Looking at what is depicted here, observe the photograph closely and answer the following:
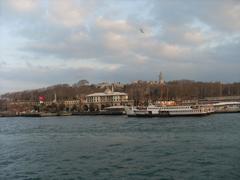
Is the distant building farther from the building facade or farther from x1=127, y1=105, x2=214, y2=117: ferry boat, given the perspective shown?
x1=127, y1=105, x2=214, y2=117: ferry boat

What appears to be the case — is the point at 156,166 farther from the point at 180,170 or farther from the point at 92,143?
the point at 92,143

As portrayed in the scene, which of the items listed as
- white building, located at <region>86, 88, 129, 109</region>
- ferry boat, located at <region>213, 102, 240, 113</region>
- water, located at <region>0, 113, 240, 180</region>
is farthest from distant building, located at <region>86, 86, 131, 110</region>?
water, located at <region>0, 113, 240, 180</region>

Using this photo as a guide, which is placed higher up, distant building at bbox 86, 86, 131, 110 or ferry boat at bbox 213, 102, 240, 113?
distant building at bbox 86, 86, 131, 110

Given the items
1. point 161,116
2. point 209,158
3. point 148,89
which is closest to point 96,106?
point 148,89

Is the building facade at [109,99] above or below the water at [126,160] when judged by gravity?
above

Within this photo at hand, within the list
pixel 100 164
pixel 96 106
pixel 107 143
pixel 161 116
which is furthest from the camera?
pixel 96 106

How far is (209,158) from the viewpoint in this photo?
24844mm

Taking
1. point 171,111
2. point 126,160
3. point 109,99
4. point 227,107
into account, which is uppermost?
point 109,99

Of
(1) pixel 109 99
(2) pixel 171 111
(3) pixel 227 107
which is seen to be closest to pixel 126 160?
(2) pixel 171 111

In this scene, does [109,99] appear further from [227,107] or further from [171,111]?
[171,111]

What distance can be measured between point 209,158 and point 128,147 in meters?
8.18

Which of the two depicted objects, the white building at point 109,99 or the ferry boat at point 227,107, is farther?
the white building at point 109,99

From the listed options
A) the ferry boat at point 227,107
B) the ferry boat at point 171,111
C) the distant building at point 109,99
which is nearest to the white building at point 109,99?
the distant building at point 109,99

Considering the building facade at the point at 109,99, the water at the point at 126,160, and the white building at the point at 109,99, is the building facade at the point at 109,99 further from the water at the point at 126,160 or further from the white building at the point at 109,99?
the water at the point at 126,160
